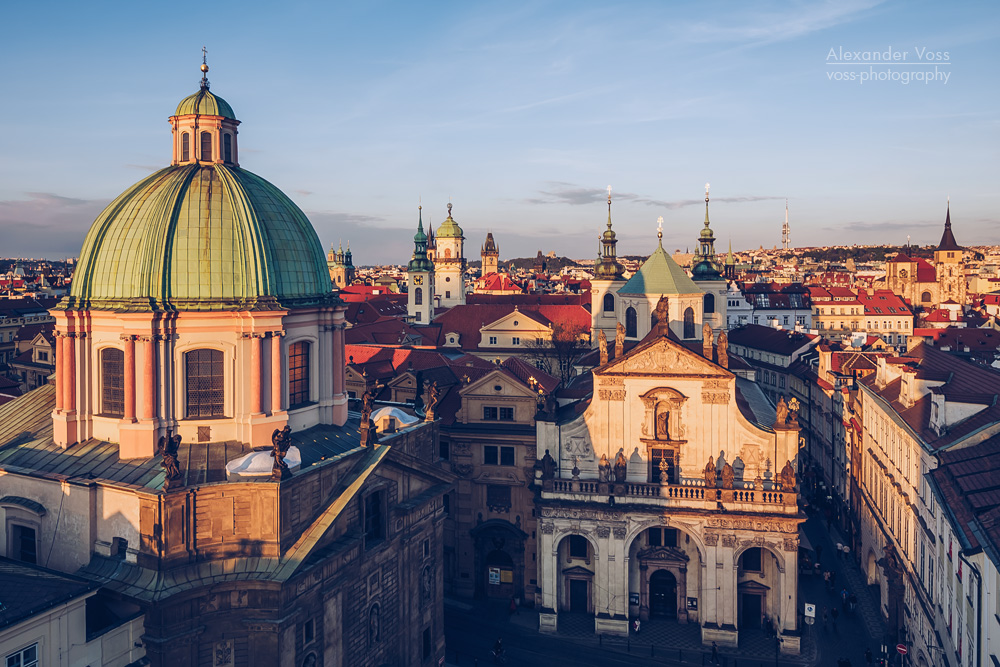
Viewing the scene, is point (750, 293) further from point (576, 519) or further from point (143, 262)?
point (143, 262)

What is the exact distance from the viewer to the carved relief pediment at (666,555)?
4809 centimetres

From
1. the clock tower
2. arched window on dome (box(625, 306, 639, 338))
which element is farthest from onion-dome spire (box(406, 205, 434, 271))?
arched window on dome (box(625, 306, 639, 338))

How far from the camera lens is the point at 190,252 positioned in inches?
1368

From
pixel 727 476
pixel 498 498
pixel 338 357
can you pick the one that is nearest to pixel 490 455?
pixel 498 498

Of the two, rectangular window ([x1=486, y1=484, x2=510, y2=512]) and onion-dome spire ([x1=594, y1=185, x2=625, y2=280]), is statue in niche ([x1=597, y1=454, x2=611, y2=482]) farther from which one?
onion-dome spire ([x1=594, y1=185, x2=625, y2=280])

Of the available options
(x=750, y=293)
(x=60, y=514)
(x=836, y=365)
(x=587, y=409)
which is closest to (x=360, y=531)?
(x=60, y=514)

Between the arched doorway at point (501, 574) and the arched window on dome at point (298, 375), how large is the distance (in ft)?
66.7

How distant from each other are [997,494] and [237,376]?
96.3 ft

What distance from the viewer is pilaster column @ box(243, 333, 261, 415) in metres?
34.7

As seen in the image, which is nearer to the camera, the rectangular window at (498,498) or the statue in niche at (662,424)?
the statue in niche at (662,424)

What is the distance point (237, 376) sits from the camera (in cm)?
3484

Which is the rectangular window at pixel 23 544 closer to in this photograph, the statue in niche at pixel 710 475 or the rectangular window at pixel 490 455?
the rectangular window at pixel 490 455

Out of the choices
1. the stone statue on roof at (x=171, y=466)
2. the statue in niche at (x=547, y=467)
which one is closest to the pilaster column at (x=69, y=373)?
the stone statue on roof at (x=171, y=466)

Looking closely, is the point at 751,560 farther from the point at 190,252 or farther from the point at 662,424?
the point at 190,252
